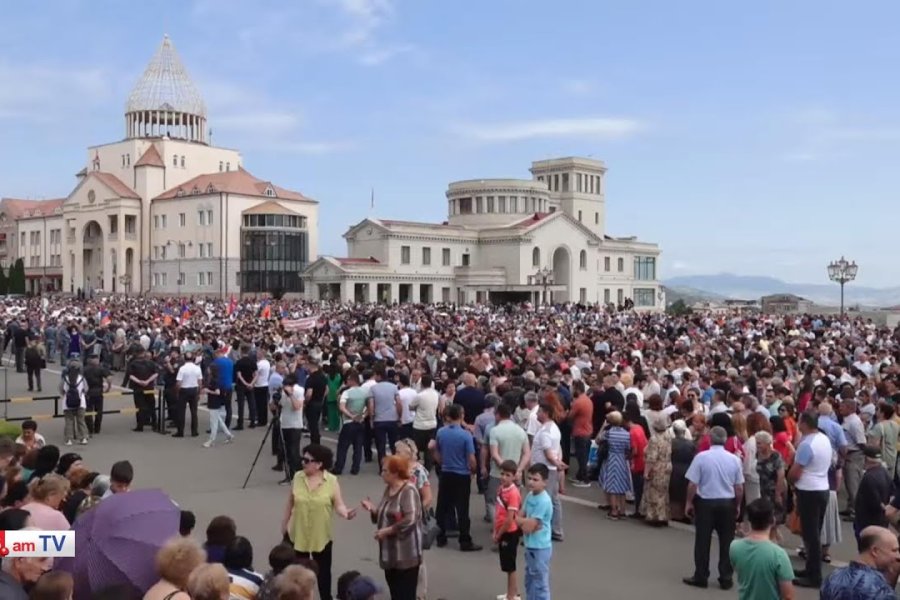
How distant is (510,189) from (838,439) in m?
75.7

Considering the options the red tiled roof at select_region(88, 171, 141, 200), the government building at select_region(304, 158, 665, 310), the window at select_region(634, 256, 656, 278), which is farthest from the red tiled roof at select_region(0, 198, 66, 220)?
the window at select_region(634, 256, 656, 278)

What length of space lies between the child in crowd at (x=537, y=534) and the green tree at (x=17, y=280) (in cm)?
9235

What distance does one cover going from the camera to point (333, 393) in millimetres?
15062

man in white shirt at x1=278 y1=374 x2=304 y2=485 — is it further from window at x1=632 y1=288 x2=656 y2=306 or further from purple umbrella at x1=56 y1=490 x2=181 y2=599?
window at x1=632 y1=288 x2=656 y2=306

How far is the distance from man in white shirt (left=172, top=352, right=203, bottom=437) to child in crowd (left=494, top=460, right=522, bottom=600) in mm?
9750

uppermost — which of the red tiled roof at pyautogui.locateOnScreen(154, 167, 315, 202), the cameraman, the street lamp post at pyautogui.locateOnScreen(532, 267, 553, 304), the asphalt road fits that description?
the red tiled roof at pyautogui.locateOnScreen(154, 167, 315, 202)

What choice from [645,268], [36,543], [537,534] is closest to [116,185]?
[645,268]

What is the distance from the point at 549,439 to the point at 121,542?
5411mm

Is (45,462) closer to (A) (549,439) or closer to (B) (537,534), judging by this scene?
(B) (537,534)

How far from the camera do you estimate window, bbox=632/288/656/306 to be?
93562mm

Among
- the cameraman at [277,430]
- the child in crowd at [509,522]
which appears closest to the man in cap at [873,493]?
the child in crowd at [509,522]

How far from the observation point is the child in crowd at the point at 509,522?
7.28 m

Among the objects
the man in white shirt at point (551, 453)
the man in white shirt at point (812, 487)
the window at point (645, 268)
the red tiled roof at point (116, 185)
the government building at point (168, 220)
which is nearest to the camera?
the man in white shirt at point (812, 487)

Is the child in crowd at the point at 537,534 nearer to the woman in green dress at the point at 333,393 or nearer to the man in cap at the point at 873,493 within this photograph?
the man in cap at the point at 873,493
